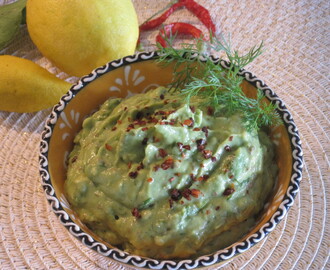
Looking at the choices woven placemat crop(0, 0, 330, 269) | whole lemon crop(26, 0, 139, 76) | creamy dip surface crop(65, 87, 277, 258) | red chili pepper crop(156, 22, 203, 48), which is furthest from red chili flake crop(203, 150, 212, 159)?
red chili pepper crop(156, 22, 203, 48)

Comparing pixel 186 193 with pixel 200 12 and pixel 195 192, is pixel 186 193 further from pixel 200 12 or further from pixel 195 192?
pixel 200 12

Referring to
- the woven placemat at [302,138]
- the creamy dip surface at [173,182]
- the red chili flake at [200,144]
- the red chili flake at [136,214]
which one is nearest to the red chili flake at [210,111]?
the creamy dip surface at [173,182]

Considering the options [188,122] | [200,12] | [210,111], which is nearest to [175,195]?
[188,122]

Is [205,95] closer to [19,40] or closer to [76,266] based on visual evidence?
[76,266]

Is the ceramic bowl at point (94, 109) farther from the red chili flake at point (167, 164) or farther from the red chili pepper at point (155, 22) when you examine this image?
the red chili pepper at point (155, 22)

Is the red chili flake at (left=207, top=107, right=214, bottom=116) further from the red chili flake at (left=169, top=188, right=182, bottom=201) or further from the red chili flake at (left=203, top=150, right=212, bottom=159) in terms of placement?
Result: the red chili flake at (left=169, top=188, right=182, bottom=201)

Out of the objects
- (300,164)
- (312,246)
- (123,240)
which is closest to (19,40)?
(123,240)
